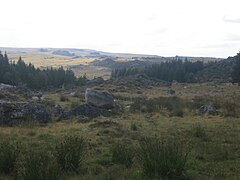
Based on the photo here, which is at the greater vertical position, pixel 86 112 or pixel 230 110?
pixel 230 110

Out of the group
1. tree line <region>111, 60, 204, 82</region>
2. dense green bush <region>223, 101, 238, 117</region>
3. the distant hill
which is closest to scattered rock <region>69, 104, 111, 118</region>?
dense green bush <region>223, 101, 238, 117</region>

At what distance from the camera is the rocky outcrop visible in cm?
2166

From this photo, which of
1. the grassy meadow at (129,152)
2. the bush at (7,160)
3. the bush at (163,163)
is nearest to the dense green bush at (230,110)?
the grassy meadow at (129,152)

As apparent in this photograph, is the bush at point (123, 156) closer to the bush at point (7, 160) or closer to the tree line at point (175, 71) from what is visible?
the bush at point (7, 160)

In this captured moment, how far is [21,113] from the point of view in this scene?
2241 centimetres

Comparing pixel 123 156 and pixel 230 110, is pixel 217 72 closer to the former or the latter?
pixel 230 110

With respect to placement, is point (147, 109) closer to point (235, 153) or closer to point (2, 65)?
point (235, 153)

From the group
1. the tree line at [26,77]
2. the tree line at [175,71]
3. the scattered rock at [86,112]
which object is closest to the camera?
the scattered rock at [86,112]

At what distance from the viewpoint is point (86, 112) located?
26266 mm

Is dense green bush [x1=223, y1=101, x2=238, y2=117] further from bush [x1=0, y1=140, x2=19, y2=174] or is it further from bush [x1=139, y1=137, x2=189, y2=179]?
bush [x1=0, y1=140, x2=19, y2=174]

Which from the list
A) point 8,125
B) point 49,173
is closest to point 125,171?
point 49,173

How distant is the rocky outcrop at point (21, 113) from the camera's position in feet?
71.1

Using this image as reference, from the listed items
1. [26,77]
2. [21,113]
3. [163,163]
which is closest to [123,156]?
[163,163]

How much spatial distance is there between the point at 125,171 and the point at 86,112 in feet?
56.2
